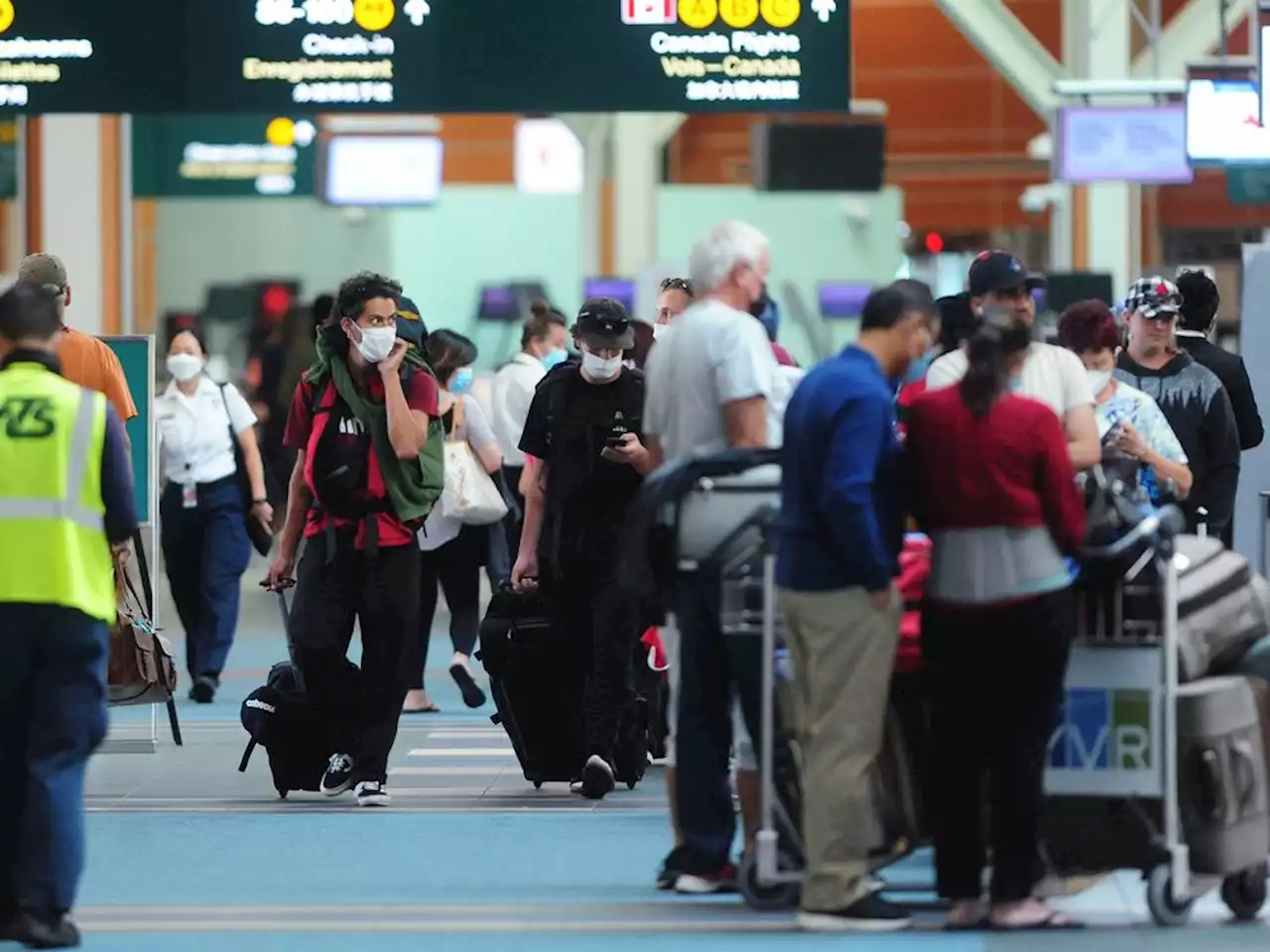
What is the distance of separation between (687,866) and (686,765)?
36cm

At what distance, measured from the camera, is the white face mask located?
13914 mm

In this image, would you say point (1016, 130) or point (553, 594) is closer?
point (553, 594)

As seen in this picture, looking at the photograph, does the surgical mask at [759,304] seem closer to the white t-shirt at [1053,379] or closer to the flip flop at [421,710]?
the white t-shirt at [1053,379]

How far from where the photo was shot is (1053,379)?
828cm

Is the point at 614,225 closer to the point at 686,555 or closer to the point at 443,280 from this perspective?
the point at 443,280

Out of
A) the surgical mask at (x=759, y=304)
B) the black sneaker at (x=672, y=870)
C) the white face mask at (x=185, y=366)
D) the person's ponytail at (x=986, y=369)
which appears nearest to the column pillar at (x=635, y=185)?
the white face mask at (x=185, y=366)

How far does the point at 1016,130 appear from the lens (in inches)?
1460

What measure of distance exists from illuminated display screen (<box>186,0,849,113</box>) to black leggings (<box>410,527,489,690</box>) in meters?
2.88

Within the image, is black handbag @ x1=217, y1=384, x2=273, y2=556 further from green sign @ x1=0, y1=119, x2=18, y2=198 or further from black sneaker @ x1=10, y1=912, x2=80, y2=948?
green sign @ x1=0, y1=119, x2=18, y2=198

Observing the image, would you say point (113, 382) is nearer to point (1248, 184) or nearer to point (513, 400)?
point (513, 400)

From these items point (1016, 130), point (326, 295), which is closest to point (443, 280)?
point (1016, 130)

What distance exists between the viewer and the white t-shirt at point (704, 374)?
809 centimetres

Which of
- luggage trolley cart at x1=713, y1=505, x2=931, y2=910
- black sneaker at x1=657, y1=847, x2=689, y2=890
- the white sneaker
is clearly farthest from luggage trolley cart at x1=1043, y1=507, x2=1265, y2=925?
the white sneaker

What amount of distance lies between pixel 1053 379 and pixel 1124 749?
46.5 inches
